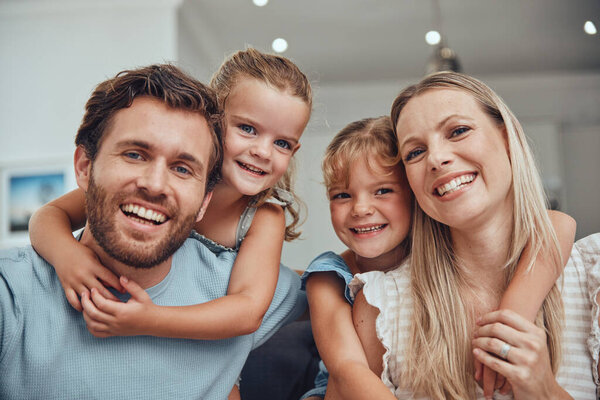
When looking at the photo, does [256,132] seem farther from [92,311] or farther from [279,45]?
[279,45]

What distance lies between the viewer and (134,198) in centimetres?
111

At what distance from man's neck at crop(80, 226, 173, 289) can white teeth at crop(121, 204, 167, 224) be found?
0.11 m

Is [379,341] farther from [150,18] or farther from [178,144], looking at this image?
[150,18]

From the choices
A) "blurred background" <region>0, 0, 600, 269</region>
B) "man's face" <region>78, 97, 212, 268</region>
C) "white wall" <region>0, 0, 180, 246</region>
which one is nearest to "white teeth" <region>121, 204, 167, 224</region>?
"man's face" <region>78, 97, 212, 268</region>

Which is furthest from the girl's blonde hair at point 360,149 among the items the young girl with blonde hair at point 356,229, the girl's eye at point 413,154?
the girl's eye at point 413,154

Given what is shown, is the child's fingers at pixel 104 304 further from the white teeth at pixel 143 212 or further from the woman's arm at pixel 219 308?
the white teeth at pixel 143 212

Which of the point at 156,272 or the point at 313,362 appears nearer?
the point at 156,272

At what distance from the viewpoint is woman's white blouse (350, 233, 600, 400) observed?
1.25m

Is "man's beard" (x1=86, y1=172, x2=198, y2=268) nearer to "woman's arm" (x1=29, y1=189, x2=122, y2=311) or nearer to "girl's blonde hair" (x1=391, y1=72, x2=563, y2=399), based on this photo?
"woman's arm" (x1=29, y1=189, x2=122, y2=311)

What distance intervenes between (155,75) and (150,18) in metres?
3.74

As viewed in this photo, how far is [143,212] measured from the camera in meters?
1.12

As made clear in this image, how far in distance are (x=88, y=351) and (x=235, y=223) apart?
1.99 feet

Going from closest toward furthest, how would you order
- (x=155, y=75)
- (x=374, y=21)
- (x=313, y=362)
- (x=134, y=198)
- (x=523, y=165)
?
(x=134, y=198) → (x=155, y=75) → (x=523, y=165) → (x=313, y=362) → (x=374, y=21)

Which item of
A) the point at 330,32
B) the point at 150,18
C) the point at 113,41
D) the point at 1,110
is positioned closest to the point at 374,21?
the point at 330,32
